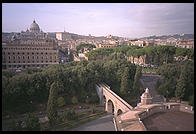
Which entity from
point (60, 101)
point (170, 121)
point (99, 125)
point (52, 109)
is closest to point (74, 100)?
point (60, 101)

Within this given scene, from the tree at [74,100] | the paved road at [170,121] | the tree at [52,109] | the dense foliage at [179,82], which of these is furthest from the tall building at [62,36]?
the paved road at [170,121]

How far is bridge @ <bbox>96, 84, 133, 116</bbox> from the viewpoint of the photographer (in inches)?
353

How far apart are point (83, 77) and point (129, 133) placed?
24.7 ft

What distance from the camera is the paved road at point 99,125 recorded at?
8.52 m

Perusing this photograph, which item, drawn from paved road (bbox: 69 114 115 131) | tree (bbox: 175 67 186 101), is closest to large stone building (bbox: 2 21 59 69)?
paved road (bbox: 69 114 115 131)

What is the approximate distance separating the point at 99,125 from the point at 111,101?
213 cm

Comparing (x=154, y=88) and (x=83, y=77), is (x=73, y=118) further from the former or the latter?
(x=154, y=88)

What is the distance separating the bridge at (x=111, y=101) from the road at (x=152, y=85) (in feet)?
8.42

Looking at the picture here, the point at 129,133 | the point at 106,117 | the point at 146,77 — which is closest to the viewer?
the point at 129,133

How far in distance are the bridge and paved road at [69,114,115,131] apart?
1.84 feet

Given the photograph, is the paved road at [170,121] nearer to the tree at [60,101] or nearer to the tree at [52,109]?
the tree at [52,109]

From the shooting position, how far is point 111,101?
35.9 feet

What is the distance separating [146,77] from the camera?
648 inches

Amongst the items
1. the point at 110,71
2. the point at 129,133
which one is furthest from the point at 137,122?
the point at 110,71
